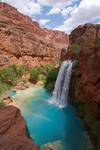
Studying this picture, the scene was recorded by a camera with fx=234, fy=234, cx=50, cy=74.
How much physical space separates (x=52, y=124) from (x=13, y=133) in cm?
1210

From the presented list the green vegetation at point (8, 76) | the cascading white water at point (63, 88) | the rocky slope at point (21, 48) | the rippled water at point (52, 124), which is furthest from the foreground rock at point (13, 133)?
the rocky slope at point (21, 48)

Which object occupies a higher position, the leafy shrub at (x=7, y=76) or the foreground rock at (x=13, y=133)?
the foreground rock at (x=13, y=133)

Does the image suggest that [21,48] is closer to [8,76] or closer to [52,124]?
[8,76]

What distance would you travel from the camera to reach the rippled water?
45.5 feet

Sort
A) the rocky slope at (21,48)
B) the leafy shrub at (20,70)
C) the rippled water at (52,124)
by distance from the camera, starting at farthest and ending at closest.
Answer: the rocky slope at (21,48), the leafy shrub at (20,70), the rippled water at (52,124)

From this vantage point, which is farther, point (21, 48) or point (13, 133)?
point (21, 48)

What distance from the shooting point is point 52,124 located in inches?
680

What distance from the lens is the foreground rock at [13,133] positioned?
4.41 meters

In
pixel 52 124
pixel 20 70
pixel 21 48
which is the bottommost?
pixel 52 124

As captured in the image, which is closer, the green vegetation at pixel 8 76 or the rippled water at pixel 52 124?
the rippled water at pixel 52 124

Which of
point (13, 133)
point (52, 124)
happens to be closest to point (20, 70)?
point (52, 124)

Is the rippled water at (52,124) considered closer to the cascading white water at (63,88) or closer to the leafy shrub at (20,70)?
the cascading white water at (63,88)

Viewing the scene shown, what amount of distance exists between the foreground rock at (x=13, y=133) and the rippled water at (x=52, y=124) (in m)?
7.13

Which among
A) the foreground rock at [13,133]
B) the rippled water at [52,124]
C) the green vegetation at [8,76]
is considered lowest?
the rippled water at [52,124]
